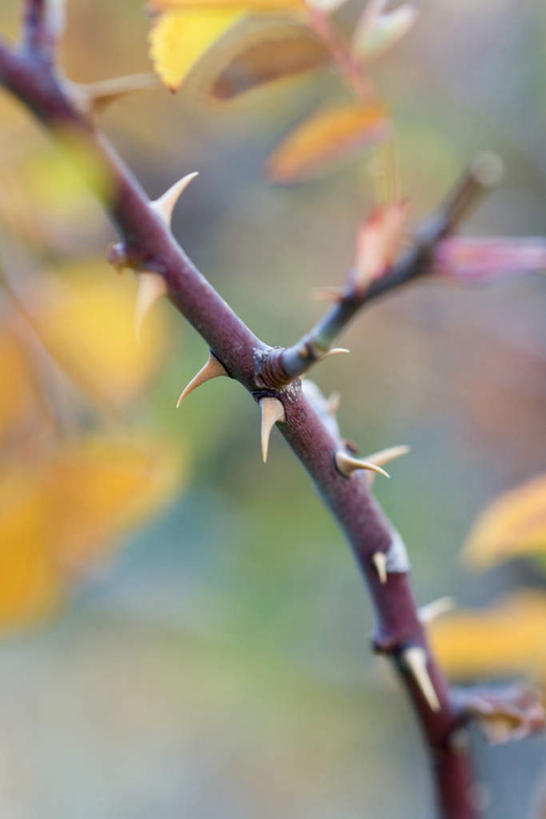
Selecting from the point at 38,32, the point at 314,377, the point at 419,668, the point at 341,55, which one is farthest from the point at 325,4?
the point at 314,377

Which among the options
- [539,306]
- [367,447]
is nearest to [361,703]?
[367,447]

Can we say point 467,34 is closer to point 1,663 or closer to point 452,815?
point 452,815

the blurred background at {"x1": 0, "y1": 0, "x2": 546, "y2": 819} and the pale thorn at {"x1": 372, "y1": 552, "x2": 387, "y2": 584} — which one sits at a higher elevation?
the pale thorn at {"x1": 372, "y1": 552, "x2": 387, "y2": 584}

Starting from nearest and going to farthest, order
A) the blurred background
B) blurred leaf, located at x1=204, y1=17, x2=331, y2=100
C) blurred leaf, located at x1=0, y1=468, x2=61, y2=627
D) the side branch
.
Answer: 1. the side branch
2. blurred leaf, located at x1=204, y1=17, x2=331, y2=100
3. blurred leaf, located at x1=0, y1=468, x2=61, y2=627
4. the blurred background

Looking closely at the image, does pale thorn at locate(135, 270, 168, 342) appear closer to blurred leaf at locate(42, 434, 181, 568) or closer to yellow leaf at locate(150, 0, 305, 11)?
yellow leaf at locate(150, 0, 305, 11)

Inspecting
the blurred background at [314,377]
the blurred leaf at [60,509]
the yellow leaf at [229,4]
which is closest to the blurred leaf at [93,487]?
the blurred leaf at [60,509]

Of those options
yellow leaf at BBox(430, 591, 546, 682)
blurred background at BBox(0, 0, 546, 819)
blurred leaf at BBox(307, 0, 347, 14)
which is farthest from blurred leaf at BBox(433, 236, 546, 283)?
blurred background at BBox(0, 0, 546, 819)

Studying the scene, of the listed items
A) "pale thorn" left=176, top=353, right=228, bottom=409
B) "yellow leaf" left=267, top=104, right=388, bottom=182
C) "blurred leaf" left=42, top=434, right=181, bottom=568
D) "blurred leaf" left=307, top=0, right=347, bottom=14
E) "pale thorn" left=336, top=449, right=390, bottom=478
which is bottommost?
"blurred leaf" left=42, top=434, right=181, bottom=568
